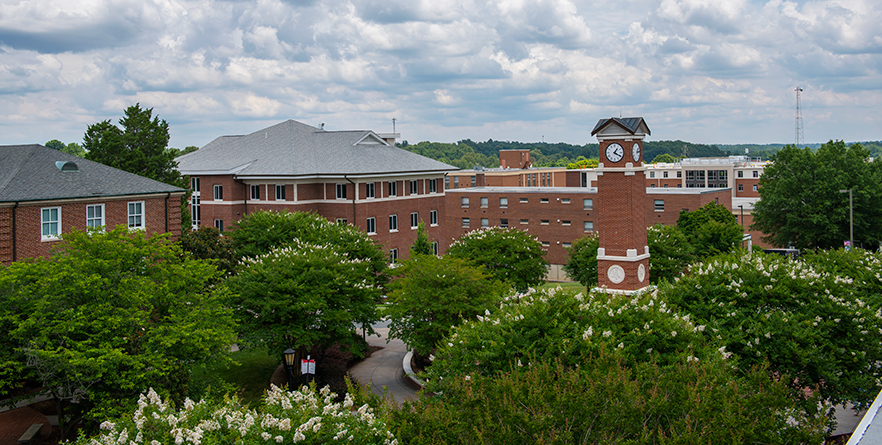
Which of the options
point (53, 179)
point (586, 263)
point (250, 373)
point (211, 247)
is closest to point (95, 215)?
point (53, 179)

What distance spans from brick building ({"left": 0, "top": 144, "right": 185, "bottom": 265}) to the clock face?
24.8 meters

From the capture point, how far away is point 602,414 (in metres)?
12.2

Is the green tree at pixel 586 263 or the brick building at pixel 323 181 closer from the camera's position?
the green tree at pixel 586 263

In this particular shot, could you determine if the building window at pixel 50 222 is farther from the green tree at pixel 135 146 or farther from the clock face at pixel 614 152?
the clock face at pixel 614 152

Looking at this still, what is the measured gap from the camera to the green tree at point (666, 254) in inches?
1713

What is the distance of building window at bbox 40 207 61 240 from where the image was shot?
34250mm

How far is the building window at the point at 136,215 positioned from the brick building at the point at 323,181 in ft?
59.9

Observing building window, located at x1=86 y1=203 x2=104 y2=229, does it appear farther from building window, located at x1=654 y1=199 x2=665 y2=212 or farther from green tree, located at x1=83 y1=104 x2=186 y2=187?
building window, located at x1=654 y1=199 x2=665 y2=212

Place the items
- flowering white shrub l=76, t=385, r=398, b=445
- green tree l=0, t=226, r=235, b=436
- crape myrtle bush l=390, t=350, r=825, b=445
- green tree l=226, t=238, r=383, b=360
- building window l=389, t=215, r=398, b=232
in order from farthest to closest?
building window l=389, t=215, r=398, b=232 → green tree l=226, t=238, r=383, b=360 → green tree l=0, t=226, r=235, b=436 → crape myrtle bush l=390, t=350, r=825, b=445 → flowering white shrub l=76, t=385, r=398, b=445

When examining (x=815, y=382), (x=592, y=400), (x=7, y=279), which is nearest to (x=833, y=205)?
(x=815, y=382)

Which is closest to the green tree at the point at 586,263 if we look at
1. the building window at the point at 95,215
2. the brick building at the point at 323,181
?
the brick building at the point at 323,181

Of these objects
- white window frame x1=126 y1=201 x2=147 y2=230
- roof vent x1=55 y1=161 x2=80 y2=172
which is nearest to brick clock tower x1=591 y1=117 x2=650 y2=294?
white window frame x1=126 y1=201 x2=147 y2=230

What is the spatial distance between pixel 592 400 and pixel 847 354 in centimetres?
1384

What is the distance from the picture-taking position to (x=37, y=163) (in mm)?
36594
